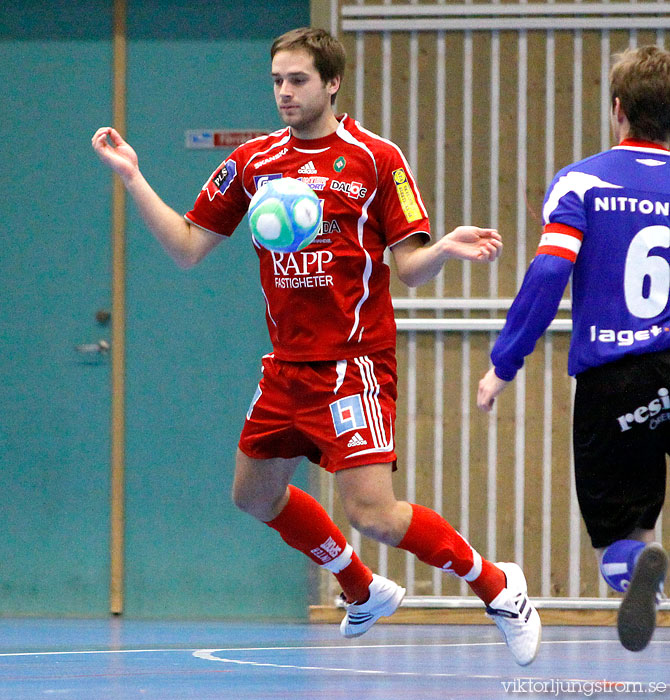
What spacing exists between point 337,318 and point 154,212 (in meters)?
0.77

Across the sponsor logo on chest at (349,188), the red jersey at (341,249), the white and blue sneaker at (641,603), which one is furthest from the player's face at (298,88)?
the white and blue sneaker at (641,603)

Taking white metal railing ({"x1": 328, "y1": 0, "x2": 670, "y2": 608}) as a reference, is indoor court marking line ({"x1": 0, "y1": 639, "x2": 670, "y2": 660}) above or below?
below

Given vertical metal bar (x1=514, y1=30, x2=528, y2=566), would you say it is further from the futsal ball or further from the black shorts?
the black shorts

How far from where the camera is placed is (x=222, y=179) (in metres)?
4.32

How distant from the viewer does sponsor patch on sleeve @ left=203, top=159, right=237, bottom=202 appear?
429 cm

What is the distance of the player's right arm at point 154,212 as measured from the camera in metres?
4.11

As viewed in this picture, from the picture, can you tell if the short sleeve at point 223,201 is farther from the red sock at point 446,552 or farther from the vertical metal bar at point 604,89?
the vertical metal bar at point 604,89

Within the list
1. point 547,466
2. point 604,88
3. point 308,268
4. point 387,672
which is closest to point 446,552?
point 387,672

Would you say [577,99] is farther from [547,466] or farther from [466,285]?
[547,466]

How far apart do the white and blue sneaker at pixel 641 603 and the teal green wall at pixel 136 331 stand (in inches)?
147

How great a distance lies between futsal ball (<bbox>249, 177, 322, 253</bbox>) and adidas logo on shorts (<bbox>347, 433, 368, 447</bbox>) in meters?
0.64

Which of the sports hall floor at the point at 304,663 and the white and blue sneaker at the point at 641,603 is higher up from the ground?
the white and blue sneaker at the point at 641,603

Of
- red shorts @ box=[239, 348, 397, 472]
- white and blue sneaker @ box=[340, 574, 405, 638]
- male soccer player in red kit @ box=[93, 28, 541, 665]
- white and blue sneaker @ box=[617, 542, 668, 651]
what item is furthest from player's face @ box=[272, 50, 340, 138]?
white and blue sneaker @ box=[617, 542, 668, 651]

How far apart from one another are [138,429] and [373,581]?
2.79 meters
